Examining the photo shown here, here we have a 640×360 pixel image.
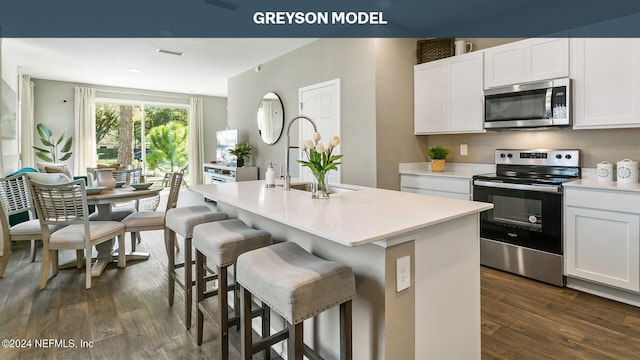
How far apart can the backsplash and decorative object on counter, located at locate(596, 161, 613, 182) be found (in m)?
0.20

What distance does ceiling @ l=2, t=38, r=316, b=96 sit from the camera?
177 inches

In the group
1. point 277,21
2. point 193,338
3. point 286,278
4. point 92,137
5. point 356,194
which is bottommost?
point 193,338

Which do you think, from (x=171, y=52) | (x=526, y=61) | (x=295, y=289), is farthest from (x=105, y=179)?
(x=526, y=61)

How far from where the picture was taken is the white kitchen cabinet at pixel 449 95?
138 inches

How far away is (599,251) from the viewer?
2.59 metres

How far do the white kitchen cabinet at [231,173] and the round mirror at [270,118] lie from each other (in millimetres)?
610

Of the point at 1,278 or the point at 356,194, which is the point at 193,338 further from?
the point at 1,278

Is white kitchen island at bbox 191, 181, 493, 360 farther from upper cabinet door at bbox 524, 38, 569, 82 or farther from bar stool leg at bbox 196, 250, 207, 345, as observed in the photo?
upper cabinet door at bbox 524, 38, 569, 82

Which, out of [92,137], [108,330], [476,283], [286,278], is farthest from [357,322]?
[92,137]

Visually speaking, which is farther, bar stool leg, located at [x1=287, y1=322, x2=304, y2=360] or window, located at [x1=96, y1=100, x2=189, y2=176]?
window, located at [x1=96, y1=100, x2=189, y2=176]

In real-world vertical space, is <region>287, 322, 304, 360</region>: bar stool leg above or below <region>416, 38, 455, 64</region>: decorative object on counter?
below

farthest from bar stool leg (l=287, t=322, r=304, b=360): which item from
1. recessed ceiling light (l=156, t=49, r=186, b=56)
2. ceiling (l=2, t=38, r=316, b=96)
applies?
recessed ceiling light (l=156, t=49, r=186, b=56)

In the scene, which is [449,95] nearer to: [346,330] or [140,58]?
[346,330]

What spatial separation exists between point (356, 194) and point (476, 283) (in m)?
0.87
